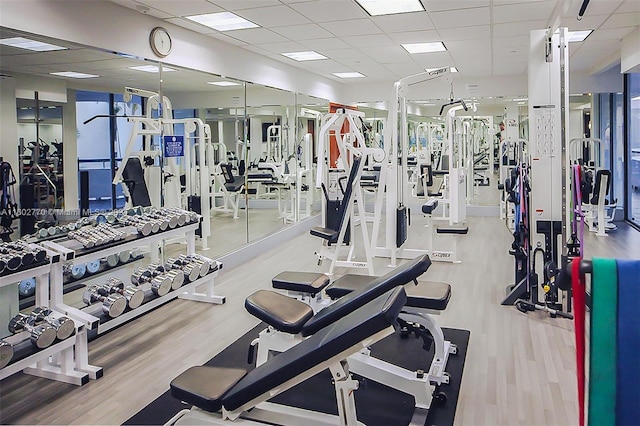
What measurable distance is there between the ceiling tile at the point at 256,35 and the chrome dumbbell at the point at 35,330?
11.6 ft

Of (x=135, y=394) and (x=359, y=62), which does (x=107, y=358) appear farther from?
(x=359, y=62)

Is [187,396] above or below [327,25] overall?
below

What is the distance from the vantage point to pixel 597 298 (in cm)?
125

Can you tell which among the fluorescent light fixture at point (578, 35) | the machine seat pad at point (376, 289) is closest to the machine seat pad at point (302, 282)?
the machine seat pad at point (376, 289)

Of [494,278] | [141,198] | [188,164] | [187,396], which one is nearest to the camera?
[187,396]

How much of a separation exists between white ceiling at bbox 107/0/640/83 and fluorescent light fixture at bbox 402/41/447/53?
9 cm

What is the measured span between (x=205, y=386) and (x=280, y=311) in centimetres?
67

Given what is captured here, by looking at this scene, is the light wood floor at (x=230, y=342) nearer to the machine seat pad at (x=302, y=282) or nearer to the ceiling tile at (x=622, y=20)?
the machine seat pad at (x=302, y=282)

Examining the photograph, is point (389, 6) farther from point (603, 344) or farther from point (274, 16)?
point (603, 344)

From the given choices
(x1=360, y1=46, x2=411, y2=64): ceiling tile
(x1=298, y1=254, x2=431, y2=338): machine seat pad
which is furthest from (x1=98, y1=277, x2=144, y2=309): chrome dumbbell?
(x1=360, y1=46, x2=411, y2=64): ceiling tile

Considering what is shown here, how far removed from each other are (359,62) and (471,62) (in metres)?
1.62

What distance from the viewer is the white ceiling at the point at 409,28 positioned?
170 inches

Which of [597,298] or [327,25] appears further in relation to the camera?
[327,25]

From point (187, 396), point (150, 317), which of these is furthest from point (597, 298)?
point (150, 317)
